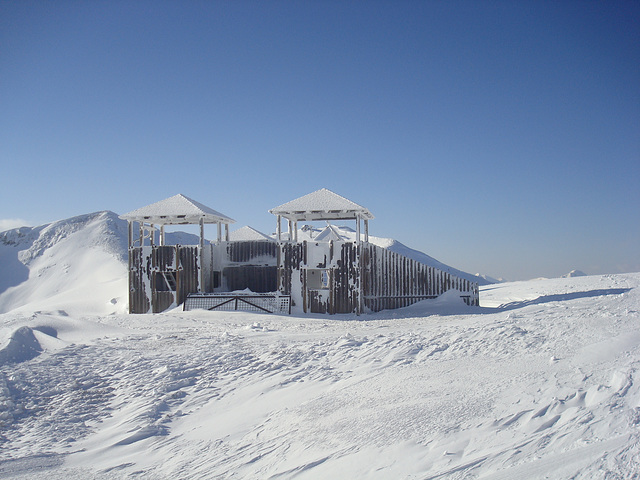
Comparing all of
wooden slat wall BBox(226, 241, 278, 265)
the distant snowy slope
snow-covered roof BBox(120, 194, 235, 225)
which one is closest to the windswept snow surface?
snow-covered roof BBox(120, 194, 235, 225)

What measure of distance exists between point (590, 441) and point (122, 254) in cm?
4977

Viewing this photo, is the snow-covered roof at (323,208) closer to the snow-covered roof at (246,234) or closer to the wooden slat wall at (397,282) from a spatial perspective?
the wooden slat wall at (397,282)

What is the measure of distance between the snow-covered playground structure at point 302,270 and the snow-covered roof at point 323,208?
0.04 m

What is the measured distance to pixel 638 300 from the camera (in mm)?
12094

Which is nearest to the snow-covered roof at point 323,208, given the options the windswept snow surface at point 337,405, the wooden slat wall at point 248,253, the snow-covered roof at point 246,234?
the wooden slat wall at point 248,253

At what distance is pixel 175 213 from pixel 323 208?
6706 mm

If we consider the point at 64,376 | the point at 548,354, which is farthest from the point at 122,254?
the point at 548,354

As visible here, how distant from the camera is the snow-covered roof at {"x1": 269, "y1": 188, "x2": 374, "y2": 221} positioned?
2006cm

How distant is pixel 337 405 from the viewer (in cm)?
611

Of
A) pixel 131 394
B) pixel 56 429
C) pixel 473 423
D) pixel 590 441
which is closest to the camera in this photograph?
pixel 590 441

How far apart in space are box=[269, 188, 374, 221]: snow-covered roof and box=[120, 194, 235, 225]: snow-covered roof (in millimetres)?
3870

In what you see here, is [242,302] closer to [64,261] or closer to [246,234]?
[246,234]

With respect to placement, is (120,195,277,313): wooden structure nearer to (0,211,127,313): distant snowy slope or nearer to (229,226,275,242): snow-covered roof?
(229,226,275,242): snow-covered roof

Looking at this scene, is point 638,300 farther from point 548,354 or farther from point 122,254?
point 122,254
